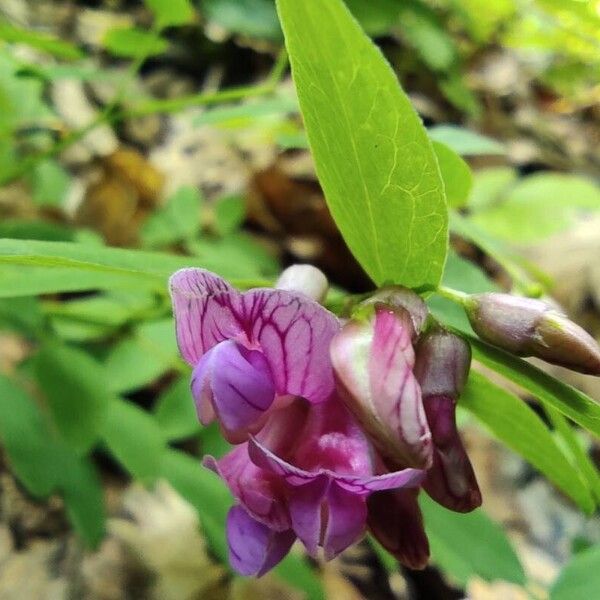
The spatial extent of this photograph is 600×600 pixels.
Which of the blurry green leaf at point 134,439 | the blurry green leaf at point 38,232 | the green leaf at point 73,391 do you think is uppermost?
the blurry green leaf at point 38,232

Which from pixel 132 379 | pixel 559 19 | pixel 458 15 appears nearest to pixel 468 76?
pixel 458 15

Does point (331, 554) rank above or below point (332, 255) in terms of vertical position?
above

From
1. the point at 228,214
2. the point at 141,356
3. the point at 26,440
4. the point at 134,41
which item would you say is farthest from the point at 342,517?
the point at 228,214

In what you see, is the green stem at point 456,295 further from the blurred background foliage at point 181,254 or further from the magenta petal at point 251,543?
the magenta petal at point 251,543

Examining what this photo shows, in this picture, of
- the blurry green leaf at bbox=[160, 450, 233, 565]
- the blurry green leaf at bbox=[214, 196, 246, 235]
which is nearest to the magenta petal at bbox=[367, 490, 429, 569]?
the blurry green leaf at bbox=[160, 450, 233, 565]

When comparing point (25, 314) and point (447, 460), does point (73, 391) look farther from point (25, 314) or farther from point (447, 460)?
point (447, 460)

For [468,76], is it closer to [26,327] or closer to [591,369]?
[26,327]

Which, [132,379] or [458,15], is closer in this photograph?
[132,379]

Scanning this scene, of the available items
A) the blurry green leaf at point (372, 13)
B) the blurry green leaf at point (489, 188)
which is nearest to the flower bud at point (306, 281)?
the blurry green leaf at point (372, 13)
